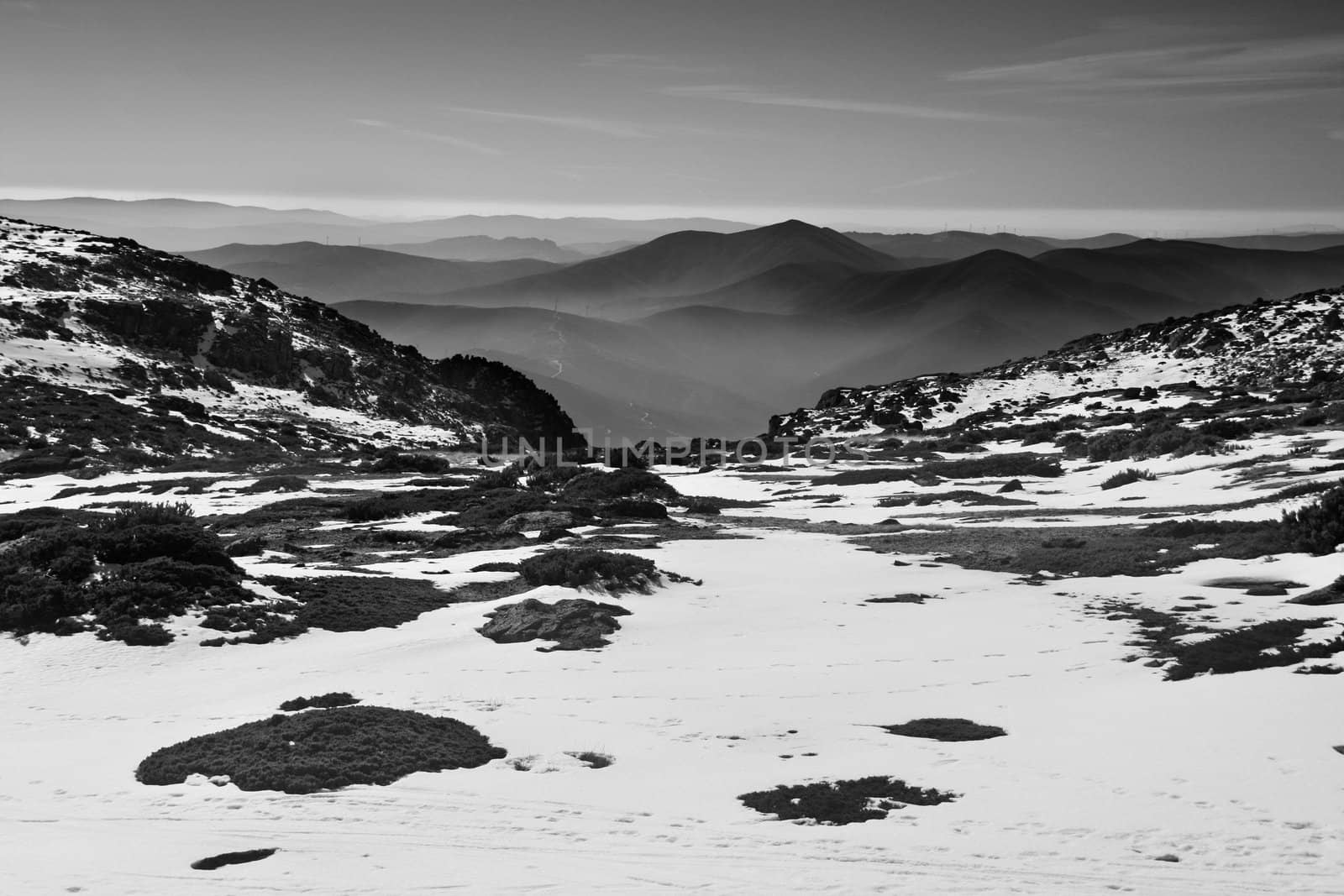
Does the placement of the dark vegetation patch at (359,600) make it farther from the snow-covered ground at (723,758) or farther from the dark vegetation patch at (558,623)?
the dark vegetation patch at (558,623)

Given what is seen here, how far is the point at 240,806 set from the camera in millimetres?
10031

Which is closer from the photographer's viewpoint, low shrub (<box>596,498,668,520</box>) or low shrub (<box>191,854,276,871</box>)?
low shrub (<box>191,854,276,871</box>)

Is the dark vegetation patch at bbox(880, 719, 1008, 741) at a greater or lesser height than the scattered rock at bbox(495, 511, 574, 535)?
lesser

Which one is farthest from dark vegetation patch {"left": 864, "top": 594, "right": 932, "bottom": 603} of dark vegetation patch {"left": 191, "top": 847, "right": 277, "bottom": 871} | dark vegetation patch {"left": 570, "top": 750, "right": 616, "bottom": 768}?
dark vegetation patch {"left": 191, "top": 847, "right": 277, "bottom": 871}

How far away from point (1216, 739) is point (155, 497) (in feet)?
117

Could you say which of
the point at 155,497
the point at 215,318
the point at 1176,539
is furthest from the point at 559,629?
the point at 215,318

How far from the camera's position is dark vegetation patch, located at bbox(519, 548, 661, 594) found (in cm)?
1934

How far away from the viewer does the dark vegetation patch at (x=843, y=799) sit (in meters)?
9.77

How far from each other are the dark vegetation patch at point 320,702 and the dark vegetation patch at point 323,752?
2.25 feet

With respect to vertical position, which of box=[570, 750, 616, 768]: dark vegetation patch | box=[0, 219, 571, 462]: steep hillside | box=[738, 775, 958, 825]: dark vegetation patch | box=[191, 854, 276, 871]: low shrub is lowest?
box=[191, 854, 276, 871]: low shrub

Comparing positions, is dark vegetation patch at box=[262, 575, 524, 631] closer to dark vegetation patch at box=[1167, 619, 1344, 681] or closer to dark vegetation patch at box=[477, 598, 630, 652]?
dark vegetation patch at box=[477, 598, 630, 652]

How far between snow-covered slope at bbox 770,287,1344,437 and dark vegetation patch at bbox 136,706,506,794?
60.0 metres

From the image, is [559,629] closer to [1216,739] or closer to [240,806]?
[240,806]

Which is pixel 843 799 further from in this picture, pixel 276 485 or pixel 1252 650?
pixel 276 485
